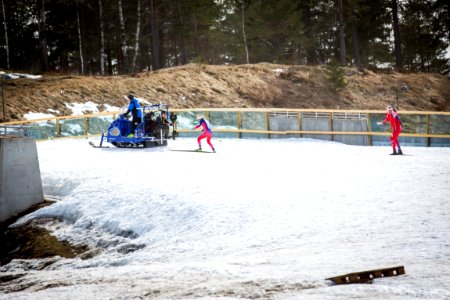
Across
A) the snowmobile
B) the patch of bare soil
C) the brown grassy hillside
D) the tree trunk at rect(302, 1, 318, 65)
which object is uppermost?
the tree trunk at rect(302, 1, 318, 65)

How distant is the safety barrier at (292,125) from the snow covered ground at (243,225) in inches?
170

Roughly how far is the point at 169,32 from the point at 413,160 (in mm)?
40944

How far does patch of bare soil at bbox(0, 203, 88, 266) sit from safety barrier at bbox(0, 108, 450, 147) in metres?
11.6

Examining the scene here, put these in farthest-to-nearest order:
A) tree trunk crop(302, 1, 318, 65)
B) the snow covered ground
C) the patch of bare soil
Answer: tree trunk crop(302, 1, 318, 65)
the patch of bare soil
the snow covered ground

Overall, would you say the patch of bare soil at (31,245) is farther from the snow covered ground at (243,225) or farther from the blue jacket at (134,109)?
the blue jacket at (134,109)

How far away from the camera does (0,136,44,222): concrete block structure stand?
1459cm

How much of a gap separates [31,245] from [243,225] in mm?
4932

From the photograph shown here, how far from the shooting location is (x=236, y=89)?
3906 cm

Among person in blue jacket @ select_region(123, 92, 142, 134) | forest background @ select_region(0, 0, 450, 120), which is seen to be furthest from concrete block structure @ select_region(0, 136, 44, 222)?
forest background @ select_region(0, 0, 450, 120)

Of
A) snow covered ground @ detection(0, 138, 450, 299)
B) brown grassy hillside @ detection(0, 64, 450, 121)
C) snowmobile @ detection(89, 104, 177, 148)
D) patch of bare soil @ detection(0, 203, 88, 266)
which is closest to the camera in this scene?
snow covered ground @ detection(0, 138, 450, 299)

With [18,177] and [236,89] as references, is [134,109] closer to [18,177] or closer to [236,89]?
[18,177]

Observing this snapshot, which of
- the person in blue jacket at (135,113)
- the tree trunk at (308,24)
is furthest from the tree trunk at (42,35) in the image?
the tree trunk at (308,24)

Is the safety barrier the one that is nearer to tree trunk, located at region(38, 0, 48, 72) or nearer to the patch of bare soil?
tree trunk, located at region(38, 0, 48, 72)

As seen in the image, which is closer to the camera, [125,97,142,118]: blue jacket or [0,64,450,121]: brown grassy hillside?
[125,97,142,118]: blue jacket
